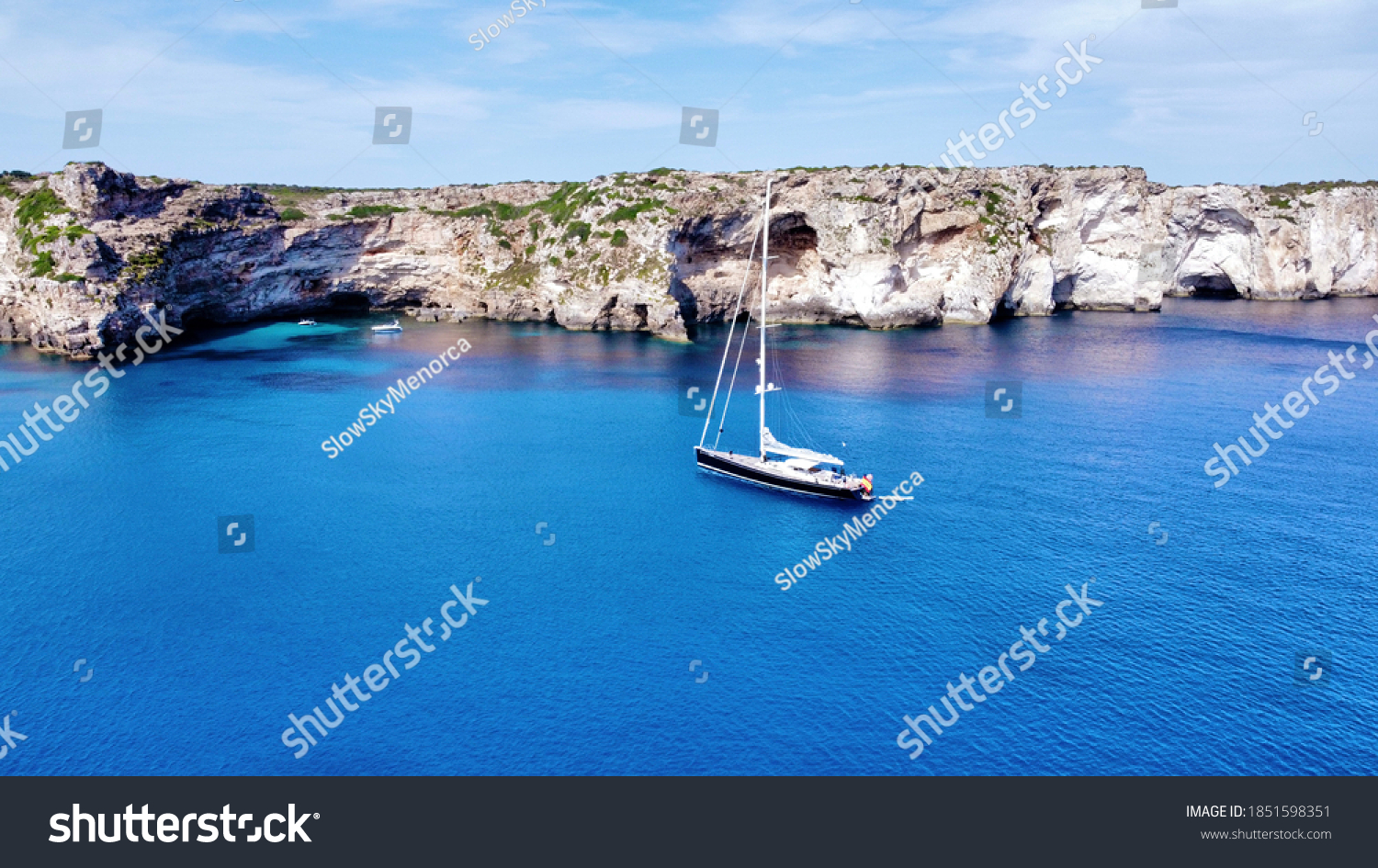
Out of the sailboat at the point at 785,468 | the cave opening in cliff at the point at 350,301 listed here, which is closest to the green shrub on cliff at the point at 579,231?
the cave opening in cliff at the point at 350,301

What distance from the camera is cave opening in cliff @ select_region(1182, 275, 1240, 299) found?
146125 millimetres

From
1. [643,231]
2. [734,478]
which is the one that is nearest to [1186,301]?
[643,231]

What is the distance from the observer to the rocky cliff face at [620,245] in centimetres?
9556

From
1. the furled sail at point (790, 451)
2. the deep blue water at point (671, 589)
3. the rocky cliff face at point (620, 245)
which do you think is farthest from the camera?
the rocky cliff face at point (620, 245)

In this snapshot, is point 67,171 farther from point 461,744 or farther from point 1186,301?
point 1186,301

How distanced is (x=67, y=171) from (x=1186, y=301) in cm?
16078

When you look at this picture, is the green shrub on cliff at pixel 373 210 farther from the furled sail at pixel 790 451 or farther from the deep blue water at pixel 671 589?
the furled sail at pixel 790 451

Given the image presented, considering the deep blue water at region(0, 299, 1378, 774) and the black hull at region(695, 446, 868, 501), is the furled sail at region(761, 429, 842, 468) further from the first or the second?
the deep blue water at region(0, 299, 1378, 774)

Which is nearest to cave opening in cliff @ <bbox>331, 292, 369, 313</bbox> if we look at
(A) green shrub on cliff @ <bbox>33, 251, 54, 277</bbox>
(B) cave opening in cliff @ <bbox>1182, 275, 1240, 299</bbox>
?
(A) green shrub on cliff @ <bbox>33, 251, 54, 277</bbox>

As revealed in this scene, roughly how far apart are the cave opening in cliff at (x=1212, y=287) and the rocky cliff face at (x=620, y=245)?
14217 mm

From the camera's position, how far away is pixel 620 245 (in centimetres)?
10719

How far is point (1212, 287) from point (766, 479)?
13553cm

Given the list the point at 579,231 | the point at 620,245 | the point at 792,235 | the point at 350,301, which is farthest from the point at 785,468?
the point at 350,301

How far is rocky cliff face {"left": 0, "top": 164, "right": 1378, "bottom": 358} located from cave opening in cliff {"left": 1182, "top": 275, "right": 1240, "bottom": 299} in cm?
1422
